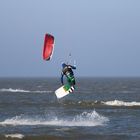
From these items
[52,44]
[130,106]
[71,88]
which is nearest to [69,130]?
[71,88]

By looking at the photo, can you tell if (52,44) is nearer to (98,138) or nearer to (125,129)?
(98,138)

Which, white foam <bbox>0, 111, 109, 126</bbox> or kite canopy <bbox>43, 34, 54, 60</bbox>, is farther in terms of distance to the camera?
white foam <bbox>0, 111, 109, 126</bbox>

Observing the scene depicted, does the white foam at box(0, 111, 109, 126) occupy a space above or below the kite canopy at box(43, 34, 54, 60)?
below

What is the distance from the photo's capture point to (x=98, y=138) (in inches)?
1412

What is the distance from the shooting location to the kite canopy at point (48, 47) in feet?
82.7

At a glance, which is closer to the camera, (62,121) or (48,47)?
(48,47)

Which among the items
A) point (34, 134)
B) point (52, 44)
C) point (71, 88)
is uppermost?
point (52, 44)

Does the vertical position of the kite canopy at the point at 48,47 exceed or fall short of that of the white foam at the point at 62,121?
it exceeds it

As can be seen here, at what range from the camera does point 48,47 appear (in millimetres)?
25625

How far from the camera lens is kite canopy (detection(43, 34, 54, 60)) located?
25214 millimetres

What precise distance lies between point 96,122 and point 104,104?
2615 cm

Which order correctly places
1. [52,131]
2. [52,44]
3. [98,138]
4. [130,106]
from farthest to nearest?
[130,106], [52,131], [98,138], [52,44]

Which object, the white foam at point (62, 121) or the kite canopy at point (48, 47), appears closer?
the kite canopy at point (48, 47)

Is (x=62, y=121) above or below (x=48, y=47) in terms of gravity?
below
